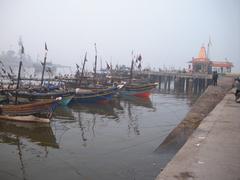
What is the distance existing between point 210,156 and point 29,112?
13.3 metres

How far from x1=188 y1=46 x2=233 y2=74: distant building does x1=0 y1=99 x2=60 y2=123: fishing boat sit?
1659 inches

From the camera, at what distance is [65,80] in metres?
37.3

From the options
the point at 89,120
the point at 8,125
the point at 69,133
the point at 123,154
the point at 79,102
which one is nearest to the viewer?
the point at 123,154

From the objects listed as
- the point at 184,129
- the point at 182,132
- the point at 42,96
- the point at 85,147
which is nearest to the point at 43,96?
the point at 42,96

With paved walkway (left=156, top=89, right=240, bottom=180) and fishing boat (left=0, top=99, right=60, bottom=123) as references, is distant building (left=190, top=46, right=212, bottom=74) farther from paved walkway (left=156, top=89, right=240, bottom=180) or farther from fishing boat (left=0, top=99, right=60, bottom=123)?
paved walkway (left=156, top=89, right=240, bottom=180)

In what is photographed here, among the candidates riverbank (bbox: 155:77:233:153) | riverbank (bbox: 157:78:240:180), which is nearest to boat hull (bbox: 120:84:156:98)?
riverbank (bbox: 155:77:233:153)

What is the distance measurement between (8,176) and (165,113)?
16.7 m

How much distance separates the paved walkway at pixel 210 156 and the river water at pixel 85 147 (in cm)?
208

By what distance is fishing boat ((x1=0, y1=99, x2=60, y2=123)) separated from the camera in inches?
689

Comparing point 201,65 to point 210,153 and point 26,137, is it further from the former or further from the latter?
point 210,153

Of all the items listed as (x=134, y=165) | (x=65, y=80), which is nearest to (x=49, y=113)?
(x=134, y=165)

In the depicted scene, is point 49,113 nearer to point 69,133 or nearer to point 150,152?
point 69,133

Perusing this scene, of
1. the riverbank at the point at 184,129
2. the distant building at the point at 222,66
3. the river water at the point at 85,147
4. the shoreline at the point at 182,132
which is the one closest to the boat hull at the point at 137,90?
the river water at the point at 85,147

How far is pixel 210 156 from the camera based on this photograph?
7047 mm
